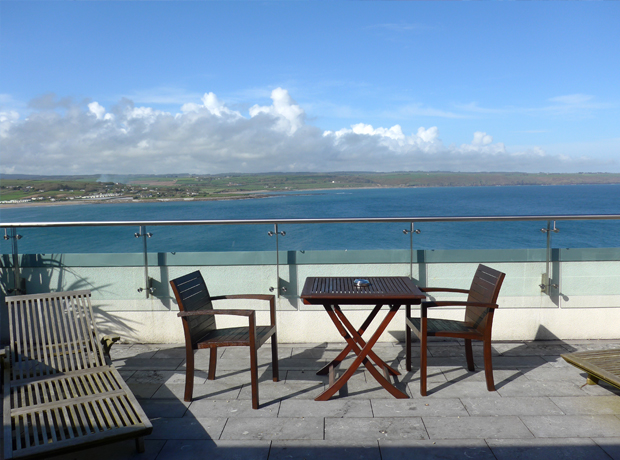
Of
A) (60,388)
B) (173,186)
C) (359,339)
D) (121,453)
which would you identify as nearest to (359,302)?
(359,339)

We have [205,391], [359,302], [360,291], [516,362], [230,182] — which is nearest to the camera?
[359,302]

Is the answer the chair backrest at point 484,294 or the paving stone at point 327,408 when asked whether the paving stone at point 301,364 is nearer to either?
the paving stone at point 327,408

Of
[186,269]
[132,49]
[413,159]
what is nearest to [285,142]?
[413,159]

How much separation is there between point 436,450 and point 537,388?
1.39m

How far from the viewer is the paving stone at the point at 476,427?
283cm

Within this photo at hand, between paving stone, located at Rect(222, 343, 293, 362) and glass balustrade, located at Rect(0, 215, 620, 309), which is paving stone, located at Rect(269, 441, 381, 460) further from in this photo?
glass balustrade, located at Rect(0, 215, 620, 309)

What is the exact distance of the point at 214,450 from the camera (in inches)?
107

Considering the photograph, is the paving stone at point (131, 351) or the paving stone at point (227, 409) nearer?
the paving stone at point (227, 409)

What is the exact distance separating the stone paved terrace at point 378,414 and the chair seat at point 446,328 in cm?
44

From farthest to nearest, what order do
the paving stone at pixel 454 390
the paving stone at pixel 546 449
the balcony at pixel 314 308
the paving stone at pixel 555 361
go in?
the paving stone at pixel 555 361, the balcony at pixel 314 308, the paving stone at pixel 454 390, the paving stone at pixel 546 449

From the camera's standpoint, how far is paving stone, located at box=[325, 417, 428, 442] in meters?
2.83

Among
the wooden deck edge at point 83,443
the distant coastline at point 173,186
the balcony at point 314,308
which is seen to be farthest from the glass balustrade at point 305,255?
the distant coastline at point 173,186

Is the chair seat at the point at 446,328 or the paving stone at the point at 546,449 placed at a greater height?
the chair seat at the point at 446,328

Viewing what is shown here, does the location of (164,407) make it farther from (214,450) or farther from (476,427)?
(476,427)
